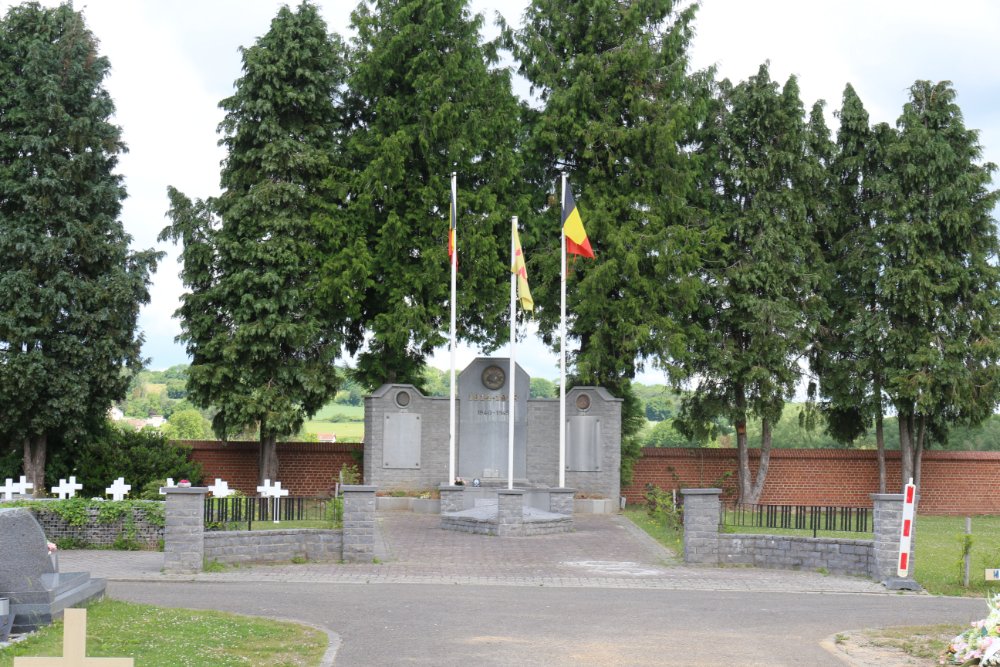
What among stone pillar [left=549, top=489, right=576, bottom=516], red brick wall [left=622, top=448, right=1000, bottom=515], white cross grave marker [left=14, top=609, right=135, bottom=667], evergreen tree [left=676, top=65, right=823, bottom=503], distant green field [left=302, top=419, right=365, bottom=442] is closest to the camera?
white cross grave marker [left=14, top=609, right=135, bottom=667]

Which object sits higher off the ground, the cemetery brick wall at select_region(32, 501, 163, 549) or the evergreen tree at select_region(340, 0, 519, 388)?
the evergreen tree at select_region(340, 0, 519, 388)

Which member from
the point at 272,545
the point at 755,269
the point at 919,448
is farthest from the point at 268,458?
the point at 919,448

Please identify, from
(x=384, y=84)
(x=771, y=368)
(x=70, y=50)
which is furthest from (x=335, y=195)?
(x=771, y=368)

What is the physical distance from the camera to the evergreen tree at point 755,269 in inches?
1222

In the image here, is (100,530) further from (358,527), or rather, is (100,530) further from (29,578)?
(29,578)

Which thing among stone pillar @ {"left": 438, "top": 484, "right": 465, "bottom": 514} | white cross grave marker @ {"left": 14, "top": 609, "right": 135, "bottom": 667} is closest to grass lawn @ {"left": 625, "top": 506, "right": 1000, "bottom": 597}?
stone pillar @ {"left": 438, "top": 484, "right": 465, "bottom": 514}

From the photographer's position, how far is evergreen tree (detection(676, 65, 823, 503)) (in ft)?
102

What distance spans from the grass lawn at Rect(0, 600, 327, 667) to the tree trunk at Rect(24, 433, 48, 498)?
1632 centimetres

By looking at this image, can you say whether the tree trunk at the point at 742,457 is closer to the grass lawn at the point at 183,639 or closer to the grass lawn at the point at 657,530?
the grass lawn at the point at 657,530

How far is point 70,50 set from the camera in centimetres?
2847

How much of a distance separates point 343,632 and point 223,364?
1856cm

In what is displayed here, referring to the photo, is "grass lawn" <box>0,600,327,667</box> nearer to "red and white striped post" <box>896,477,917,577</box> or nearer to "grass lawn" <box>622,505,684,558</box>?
"red and white striped post" <box>896,477,917,577</box>

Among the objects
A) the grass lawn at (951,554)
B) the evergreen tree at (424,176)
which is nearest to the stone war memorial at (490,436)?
the evergreen tree at (424,176)

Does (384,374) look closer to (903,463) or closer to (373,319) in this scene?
(373,319)
